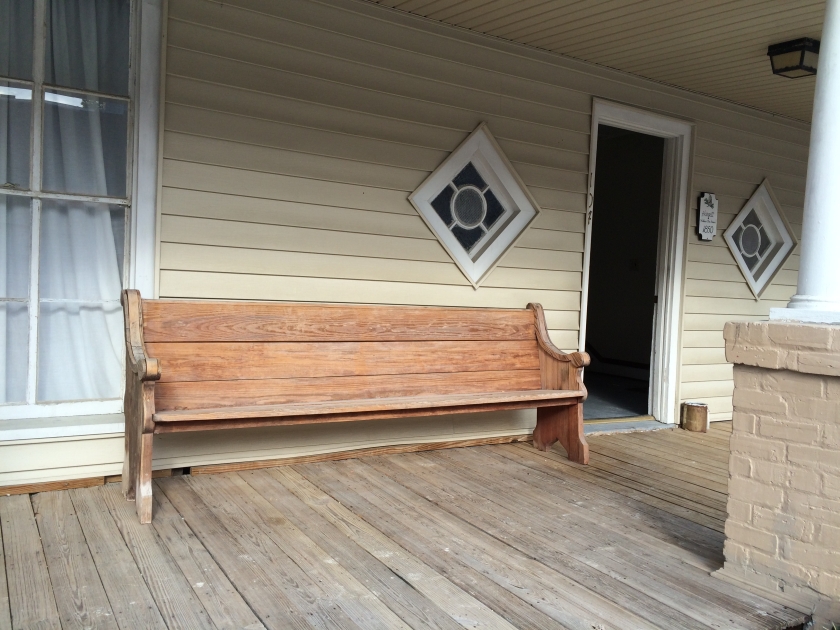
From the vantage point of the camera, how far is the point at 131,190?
348cm

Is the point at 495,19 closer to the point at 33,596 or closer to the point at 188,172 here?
the point at 188,172

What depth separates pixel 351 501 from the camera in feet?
10.9

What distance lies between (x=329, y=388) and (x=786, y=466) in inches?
84.6

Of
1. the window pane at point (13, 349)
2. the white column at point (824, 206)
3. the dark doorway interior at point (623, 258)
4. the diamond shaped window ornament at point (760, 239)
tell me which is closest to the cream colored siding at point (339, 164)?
the window pane at point (13, 349)

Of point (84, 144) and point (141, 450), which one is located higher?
point (84, 144)

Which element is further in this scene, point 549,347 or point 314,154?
point 549,347

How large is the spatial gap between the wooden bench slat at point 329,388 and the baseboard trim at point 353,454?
45 cm

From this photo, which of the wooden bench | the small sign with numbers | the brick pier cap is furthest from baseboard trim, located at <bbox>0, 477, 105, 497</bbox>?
the small sign with numbers

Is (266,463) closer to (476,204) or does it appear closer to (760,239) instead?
(476,204)

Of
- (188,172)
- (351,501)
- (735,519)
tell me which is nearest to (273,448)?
(351,501)

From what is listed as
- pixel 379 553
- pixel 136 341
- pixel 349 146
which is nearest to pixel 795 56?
pixel 349 146

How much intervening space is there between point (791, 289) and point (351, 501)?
16.1 ft

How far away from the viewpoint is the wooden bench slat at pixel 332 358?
3.42 metres

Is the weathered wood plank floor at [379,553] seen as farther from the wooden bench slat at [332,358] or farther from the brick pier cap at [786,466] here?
the wooden bench slat at [332,358]
